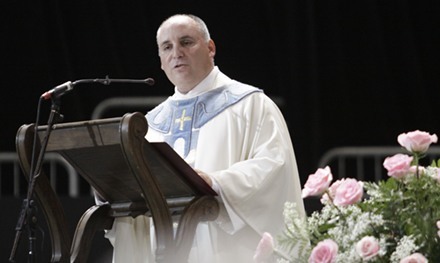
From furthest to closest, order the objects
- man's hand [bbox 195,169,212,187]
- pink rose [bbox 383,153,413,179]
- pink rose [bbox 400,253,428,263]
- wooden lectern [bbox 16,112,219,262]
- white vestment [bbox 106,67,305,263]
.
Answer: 1. white vestment [bbox 106,67,305,263]
2. man's hand [bbox 195,169,212,187]
3. wooden lectern [bbox 16,112,219,262]
4. pink rose [bbox 383,153,413,179]
5. pink rose [bbox 400,253,428,263]

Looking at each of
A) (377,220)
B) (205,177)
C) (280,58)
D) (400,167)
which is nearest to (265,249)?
(377,220)

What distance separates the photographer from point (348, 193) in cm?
368

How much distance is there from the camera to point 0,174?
8.54m

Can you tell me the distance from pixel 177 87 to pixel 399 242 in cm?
216

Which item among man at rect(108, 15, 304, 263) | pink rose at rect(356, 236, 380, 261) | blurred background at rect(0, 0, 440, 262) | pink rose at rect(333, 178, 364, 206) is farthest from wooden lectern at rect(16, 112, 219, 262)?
blurred background at rect(0, 0, 440, 262)

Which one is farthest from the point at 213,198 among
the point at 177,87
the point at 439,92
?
the point at 439,92

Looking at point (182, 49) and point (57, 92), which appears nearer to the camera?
point (57, 92)

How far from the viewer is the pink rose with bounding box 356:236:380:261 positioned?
11.5ft

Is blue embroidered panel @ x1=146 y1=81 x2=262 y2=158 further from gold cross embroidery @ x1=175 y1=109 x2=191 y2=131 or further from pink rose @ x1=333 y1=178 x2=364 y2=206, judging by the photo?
pink rose @ x1=333 y1=178 x2=364 y2=206

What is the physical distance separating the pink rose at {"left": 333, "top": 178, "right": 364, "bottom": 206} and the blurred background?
4919 mm

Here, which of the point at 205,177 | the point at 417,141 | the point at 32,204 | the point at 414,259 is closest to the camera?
the point at 414,259

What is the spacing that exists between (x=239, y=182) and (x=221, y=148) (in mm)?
390

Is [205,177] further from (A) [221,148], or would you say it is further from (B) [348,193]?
(B) [348,193]

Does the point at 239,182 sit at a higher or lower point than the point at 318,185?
lower
